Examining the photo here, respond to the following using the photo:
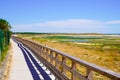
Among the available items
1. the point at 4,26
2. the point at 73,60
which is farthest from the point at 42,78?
the point at 4,26

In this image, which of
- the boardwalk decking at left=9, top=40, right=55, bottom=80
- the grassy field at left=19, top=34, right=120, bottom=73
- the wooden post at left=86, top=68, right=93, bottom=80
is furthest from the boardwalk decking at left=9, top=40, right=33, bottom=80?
the grassy field at left=19, top=34, right=120, bottom=73

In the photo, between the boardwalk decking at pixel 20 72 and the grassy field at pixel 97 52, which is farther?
the grassy field at pixel 97 52

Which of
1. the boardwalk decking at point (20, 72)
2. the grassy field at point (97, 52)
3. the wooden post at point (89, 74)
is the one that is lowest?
the grassy field at point (97, 52)

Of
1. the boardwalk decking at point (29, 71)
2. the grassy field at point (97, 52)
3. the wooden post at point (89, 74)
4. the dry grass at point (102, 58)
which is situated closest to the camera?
the wooden post at point (89, 74)

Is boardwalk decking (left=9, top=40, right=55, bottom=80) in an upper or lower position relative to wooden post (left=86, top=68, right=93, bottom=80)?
lower

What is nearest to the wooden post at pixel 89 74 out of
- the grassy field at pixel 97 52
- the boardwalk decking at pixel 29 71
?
the boardwalk decking at pixel 29 71

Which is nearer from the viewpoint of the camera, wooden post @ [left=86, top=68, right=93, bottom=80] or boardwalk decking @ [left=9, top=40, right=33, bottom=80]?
wooden post @ [left=86, top=68, right=93, bottom=80]

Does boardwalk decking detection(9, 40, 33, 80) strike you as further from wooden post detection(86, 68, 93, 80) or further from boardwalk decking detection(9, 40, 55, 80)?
wooden post detection(86, 68, 93, 80)

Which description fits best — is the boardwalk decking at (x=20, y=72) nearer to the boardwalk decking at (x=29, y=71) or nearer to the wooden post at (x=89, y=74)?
the boardwalk decking at (x=29, y=71)

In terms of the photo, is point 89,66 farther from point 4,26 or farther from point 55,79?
point 4,26

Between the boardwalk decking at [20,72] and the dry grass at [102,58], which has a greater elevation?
the boardwalk decking at [20,72]

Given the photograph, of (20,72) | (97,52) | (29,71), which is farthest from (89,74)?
(97,52)

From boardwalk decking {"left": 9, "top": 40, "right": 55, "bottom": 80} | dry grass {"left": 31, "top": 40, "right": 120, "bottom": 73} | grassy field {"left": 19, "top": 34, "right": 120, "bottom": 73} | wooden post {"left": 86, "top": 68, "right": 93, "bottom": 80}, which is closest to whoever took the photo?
wooden post {"left": 86, "top": 68, "right": 93, "bottom": 80}

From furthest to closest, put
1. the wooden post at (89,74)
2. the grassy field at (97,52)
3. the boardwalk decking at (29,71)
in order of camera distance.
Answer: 1. the grassy field at (97,52)
2. the boardwalk decking at (29,71)
3. the wooden post at (89,74)
